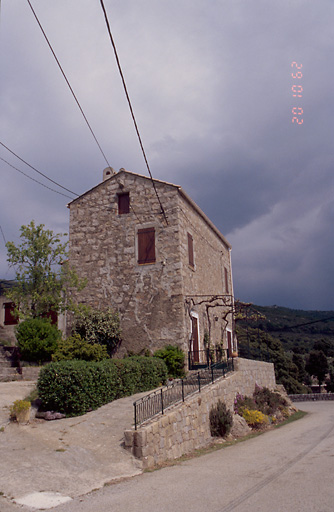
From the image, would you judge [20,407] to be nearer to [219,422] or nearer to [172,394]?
[172,394]

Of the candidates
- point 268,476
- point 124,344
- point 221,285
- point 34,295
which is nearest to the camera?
point 268,476

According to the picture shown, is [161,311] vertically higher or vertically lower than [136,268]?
lower

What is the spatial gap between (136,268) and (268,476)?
1106 cm

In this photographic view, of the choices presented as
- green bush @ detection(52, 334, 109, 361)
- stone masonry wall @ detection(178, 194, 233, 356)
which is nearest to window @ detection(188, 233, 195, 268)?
stone masonry wall @ detection(178, 194, 233, 356)

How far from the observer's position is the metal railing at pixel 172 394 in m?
8.91

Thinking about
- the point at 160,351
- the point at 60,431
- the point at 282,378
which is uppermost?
the point at 160,351

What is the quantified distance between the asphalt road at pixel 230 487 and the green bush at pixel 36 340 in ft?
23.5

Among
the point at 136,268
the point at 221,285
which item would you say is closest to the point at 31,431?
the point at 136,268

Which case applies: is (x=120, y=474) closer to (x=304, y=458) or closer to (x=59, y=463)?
(x=59, y=463)

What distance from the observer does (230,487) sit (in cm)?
605

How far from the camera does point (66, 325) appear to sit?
17.3m

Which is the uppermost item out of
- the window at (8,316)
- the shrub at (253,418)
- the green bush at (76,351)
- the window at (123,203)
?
the window at (123,203)

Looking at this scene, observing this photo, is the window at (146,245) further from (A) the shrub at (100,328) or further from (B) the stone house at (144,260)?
(A) the shrub at (100,328)

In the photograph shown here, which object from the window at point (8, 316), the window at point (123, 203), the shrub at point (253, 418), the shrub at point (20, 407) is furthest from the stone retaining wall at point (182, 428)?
the window at point (8, 316)
